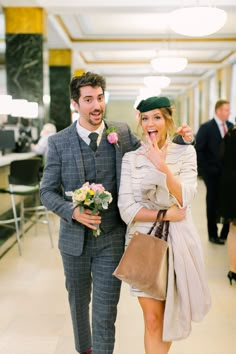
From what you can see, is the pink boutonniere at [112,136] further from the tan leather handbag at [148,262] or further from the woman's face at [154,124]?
the tan leather handbag at [148,262]

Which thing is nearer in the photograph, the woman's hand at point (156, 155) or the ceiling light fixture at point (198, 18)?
the woman's hand at point (156, 155)

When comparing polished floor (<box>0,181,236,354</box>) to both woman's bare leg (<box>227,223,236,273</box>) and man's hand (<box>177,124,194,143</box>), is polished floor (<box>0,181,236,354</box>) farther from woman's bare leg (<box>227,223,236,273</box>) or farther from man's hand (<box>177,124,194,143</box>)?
man's hand (<box>177,124,194,143</box>)

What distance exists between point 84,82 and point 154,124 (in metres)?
0.42

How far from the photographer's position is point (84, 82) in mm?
2125

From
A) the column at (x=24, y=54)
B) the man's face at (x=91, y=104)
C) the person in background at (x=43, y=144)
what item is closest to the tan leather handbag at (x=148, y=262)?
the man's face at (x=91, y=104)

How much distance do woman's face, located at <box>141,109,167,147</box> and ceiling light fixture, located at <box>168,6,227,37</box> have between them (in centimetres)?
317

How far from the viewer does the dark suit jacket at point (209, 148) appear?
546cm

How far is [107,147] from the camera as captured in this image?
2.25 m

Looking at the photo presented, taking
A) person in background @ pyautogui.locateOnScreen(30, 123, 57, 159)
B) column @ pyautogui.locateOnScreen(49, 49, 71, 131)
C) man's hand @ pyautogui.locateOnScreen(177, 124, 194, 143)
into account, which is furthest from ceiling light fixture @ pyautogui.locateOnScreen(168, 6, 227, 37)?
column @ pyautogui.locateOnScreen(49, 49, 71, 131)

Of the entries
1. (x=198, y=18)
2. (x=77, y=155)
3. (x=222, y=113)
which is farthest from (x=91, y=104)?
(x=222, y=113)

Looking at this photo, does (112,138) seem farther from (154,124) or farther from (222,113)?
(222,113)

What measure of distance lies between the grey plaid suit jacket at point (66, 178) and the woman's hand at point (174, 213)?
1.22 feet

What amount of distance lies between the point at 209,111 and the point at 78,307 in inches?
581

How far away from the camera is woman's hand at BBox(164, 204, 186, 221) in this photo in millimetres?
1954
